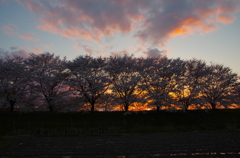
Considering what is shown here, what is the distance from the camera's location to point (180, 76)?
1479 inches

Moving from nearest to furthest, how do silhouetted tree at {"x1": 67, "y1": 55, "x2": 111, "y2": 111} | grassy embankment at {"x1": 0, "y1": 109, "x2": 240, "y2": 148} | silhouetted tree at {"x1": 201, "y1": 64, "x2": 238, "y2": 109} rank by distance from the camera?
1. grassy embankment at {"x1": 0, "y1": 109, "x2": 240, "y2": 148}
2. silhouetted tree at {"x1": 67, "y1": 55, "x2": 111, "y2": 111}
3. silhouetted tree at {"x1": 201, "y1": 64, "x2": 238, "y2": 109}

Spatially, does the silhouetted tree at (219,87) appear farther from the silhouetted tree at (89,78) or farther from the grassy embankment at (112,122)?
the silhouetted tree at (89,78)

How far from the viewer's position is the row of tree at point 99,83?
34.6 m

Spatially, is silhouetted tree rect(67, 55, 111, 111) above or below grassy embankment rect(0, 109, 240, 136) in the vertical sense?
above

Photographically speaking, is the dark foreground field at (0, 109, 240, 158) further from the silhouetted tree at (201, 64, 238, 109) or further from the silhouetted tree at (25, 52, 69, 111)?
the silhouetted tree at (25, 52, 69, 111)

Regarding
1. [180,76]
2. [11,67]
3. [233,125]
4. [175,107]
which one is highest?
[11,67]

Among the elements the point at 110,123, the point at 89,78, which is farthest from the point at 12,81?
the point at 110,123

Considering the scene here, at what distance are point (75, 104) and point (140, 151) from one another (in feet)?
75.1

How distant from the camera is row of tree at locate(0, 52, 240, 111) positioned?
3459 cm

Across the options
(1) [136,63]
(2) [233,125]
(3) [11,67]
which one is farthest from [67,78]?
(2) [233,125]

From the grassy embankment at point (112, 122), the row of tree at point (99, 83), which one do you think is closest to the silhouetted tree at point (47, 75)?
the row of tree at point (99, 83)

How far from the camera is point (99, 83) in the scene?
34125 millimetres

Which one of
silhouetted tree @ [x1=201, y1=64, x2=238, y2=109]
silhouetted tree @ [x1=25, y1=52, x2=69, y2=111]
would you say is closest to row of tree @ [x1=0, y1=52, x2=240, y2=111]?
silhouetted tree @ [x1=25, y1=52, x2=69, y2=111]

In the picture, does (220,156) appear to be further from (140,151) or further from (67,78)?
(67,78)
